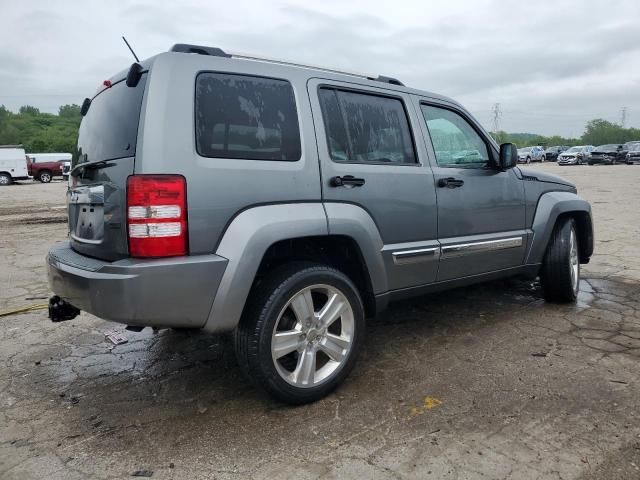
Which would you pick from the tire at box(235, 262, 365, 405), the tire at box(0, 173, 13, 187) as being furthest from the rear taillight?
the tire at box(0, 173, 13, 187)

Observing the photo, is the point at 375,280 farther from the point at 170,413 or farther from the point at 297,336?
Result: the point at 170,413

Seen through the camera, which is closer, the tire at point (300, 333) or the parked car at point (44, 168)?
the tire at point (300, 333)

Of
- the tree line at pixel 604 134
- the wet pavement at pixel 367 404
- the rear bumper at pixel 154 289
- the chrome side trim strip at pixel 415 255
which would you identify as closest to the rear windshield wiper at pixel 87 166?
the rear bumper at pixel 154 289

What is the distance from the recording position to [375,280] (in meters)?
2.99

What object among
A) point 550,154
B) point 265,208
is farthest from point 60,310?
point 550,154

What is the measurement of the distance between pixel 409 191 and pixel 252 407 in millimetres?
1626

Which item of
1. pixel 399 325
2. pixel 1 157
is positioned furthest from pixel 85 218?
pixel 1 157

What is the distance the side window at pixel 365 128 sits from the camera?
2.92m

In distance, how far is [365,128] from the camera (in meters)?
3.11

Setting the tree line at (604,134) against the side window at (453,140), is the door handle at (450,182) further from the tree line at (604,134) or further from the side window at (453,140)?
the tree line at (604,134)

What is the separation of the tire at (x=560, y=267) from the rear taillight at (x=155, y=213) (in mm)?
3324

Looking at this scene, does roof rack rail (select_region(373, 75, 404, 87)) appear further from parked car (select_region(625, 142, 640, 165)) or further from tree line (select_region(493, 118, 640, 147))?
tree line (select_region(493, 118, 640, 147))

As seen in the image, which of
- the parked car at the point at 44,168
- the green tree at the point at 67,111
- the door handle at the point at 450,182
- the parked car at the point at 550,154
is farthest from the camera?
the green tree at the point at 67,111

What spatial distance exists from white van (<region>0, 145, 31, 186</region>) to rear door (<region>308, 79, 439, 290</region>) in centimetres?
2960
